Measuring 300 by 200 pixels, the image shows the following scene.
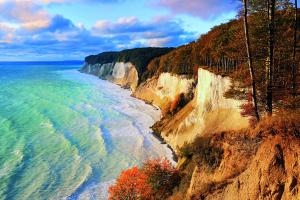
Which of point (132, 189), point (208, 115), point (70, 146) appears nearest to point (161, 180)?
point (132, 189)

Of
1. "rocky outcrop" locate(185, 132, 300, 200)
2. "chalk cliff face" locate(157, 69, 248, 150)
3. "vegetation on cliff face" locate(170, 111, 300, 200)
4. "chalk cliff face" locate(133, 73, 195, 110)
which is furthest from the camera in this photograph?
"chalk cliff face" locate(133, 73, 195, 110)

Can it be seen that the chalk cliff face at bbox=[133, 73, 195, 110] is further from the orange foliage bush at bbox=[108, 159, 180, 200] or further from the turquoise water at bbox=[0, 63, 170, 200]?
the orange foliage bush at bbox=[108, 159, 180, 200]

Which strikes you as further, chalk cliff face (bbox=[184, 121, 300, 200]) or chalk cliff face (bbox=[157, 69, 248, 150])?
chalk cliff face (bbox=[157, 69, 248, 150])

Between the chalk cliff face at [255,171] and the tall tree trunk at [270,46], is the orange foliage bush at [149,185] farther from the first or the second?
the tall tree trunk at [270,46]

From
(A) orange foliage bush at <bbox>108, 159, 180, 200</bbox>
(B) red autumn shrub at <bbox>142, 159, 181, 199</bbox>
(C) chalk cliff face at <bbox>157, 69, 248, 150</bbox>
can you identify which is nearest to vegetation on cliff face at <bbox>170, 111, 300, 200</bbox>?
(B) red autumn shrub at <bbox>142, 159, 181, 199</bbox>

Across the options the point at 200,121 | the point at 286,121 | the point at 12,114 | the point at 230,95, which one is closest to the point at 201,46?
the point at 200,121
